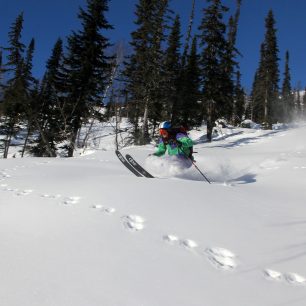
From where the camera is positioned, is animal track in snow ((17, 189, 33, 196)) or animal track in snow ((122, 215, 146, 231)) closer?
animal track in snow ((122, 215, 146, 231))

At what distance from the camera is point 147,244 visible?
12.9 ft

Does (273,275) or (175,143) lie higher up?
(175,143)

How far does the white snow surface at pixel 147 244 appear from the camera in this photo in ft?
9.46

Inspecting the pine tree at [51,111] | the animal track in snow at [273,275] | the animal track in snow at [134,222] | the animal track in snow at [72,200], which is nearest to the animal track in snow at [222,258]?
the animal track in snow at [273,275]

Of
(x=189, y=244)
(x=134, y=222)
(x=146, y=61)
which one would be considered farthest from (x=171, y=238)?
(x=146, y=61)

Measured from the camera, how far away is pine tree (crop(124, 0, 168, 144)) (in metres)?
23.3

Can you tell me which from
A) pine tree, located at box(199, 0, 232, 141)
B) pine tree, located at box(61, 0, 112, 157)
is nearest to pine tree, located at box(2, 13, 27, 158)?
pine tree, located at box(61, 0, 112, 157)

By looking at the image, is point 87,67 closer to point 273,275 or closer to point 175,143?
point 175,143

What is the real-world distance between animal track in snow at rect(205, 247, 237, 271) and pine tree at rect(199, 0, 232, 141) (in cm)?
2173

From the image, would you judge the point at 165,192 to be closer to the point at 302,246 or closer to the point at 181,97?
the point at 302,246

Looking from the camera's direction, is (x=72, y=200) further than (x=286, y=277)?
Yes

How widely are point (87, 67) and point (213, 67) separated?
10208 mm

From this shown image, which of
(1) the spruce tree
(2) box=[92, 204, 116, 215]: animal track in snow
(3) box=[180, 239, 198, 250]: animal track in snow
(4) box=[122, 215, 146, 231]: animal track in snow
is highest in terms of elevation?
(1) the spruce tree

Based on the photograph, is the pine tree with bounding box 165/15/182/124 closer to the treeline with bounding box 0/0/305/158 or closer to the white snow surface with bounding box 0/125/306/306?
the treeline with bounding box 0/0/305/158
